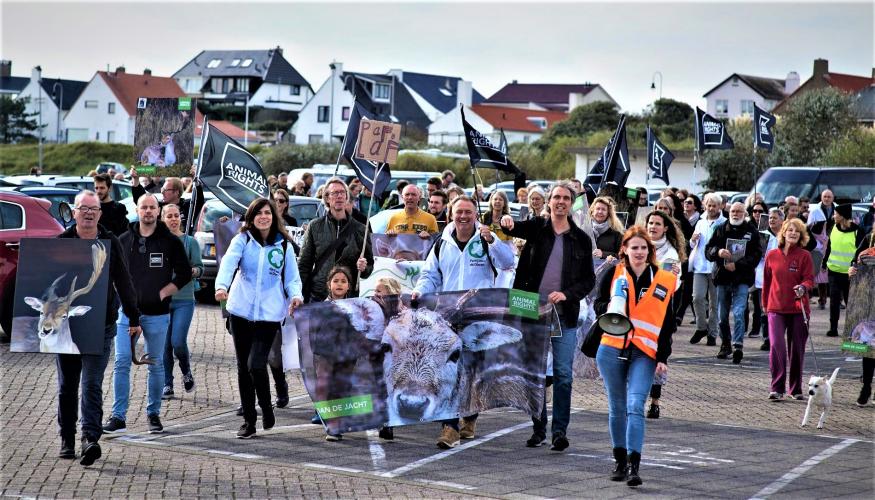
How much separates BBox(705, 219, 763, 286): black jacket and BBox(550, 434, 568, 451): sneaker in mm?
6458

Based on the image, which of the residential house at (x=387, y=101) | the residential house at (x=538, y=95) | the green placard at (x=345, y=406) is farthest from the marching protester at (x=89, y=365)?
the residential house at (x=538, y=95)

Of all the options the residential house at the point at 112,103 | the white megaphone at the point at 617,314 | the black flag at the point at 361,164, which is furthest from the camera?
the residential house at the point at 112,103

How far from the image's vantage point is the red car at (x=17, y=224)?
14.7m

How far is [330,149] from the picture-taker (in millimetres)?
68812

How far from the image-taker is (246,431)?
968cm

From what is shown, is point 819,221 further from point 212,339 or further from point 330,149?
point 330,149

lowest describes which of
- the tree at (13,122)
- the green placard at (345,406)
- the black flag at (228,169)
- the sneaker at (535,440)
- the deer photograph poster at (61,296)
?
the sneaker at (535,440)

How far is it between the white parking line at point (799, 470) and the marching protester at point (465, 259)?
2456mm

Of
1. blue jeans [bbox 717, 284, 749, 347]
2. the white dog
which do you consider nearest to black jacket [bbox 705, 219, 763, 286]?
blue jeans [bbox 717, 284, 749, 347]

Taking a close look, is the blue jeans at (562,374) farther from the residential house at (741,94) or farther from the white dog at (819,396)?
the residential house at (741,94)

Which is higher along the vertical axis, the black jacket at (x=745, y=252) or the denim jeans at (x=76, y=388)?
the black jacket at (x=745, y=252)

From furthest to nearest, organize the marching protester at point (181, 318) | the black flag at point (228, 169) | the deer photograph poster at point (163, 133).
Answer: the deer photograph poster at point (163, 133)
the black flag at point (228, 169)
the marching protester at point (181, 318)

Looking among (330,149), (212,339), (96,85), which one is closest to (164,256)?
(212,339)

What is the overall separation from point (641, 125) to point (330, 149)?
18321 mm
